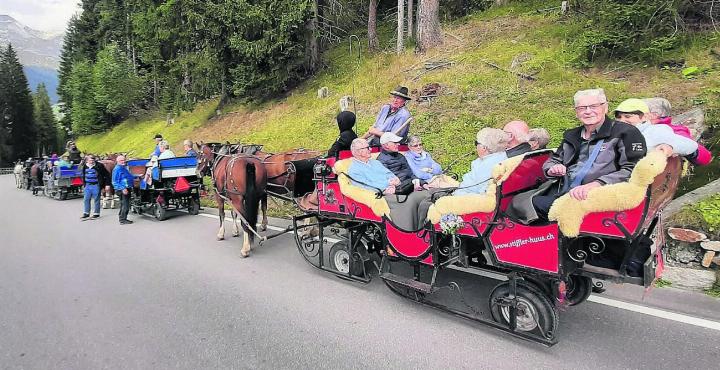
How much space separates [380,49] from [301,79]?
156 inches

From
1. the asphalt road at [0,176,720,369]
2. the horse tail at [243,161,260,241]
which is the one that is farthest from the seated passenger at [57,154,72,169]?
the horse tail at [243,161,260,241]

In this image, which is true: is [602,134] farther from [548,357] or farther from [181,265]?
[181,265]

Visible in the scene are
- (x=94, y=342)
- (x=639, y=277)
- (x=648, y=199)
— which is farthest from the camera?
(x=94, y=342)

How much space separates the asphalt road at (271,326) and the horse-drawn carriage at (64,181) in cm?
1058

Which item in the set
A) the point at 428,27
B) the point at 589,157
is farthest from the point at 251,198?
the point at 428,27

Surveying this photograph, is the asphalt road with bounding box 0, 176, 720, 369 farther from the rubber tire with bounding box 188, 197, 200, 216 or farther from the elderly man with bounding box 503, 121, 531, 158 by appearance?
the rubber tire with bounding box 188, 197, 200, 216

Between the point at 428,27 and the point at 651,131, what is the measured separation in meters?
11.8

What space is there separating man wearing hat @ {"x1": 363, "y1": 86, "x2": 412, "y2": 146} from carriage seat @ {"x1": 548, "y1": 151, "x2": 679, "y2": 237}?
294 cm

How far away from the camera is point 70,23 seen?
5609 cm

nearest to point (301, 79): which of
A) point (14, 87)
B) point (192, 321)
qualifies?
point (192, 321)

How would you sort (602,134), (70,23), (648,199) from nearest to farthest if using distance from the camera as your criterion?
(648,199) < (602,134) < (70,23)

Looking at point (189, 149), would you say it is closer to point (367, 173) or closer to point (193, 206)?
point (193, 206)

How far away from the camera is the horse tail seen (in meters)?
6.45

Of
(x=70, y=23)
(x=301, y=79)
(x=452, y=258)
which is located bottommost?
(x=452, y=258)
